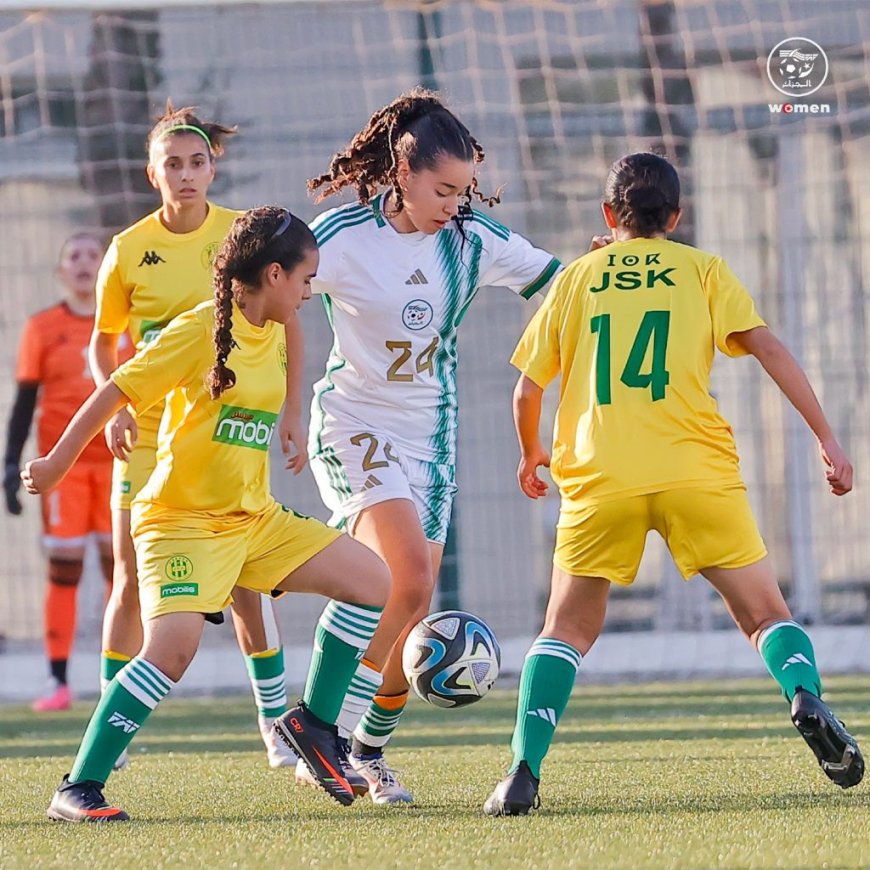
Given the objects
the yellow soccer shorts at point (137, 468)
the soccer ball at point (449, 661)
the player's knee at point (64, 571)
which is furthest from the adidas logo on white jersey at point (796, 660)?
the player's knee at point (64, 571)

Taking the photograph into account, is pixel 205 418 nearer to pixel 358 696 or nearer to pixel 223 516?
pixel 223 516

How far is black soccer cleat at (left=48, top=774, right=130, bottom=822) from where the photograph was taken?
4191 mm

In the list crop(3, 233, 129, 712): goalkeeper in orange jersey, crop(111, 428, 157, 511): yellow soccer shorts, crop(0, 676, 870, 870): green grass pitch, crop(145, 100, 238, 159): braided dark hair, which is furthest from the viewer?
crop(3, 233, 129, 712): goalkeeper in orange jersey

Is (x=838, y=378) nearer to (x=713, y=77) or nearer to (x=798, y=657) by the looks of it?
(x=713, y=77)

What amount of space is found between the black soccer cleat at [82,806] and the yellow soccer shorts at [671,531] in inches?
49.3

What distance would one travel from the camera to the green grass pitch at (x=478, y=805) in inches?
142

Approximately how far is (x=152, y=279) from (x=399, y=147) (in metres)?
1.07

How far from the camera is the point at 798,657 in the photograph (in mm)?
4164

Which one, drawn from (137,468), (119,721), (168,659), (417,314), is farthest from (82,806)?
(417,314)

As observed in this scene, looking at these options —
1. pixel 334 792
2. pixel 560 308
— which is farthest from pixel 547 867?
pixel 560 308

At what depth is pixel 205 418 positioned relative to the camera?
4379mm

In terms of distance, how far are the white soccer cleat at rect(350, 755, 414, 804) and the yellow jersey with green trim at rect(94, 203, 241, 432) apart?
4.24ft

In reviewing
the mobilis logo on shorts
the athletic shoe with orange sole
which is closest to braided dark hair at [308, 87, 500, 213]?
the mobilis logo on shorts

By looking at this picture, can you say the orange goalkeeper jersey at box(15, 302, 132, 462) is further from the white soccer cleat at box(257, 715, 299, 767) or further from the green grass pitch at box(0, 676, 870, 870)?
the white soccer cleat at box(257, 715, 299, 767)
